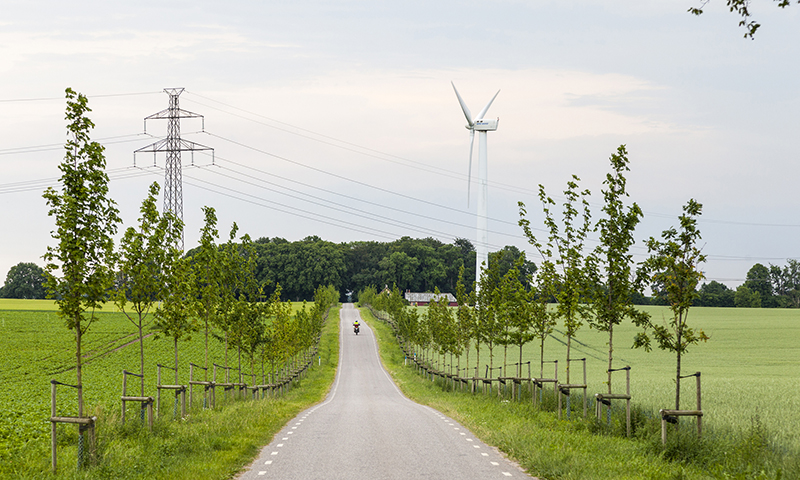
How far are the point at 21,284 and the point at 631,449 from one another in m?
172

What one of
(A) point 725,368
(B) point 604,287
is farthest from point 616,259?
(A) point 725,368

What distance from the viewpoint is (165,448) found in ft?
49.8

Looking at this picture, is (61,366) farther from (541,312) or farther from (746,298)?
(746,298)

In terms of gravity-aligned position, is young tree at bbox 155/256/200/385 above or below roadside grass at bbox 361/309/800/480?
above

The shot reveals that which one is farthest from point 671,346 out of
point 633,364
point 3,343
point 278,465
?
point 3,343

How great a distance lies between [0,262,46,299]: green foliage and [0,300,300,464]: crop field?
218 ft

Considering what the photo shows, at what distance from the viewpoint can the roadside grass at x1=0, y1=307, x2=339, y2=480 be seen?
12844 millimetres

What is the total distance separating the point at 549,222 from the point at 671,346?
992 cm

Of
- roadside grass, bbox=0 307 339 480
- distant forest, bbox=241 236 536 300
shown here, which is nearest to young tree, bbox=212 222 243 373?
roadside grass, bbox=0 307 339 480

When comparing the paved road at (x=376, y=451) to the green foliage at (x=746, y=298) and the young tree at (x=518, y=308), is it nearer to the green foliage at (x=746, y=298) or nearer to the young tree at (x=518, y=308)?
the young tree at (x=518, y=308)

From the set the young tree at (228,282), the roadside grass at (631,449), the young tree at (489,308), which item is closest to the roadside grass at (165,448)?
the roadside grass at (631,449)

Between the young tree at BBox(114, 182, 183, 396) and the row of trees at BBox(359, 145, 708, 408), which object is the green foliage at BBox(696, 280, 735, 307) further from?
the young tree at BBox(114, 182, 183, 396)

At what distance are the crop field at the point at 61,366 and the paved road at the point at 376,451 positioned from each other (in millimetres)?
5454

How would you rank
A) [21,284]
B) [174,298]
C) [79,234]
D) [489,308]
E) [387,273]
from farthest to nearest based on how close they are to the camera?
[387,273] → [21,284] → [489,308] → [174,298] → [79,234]
